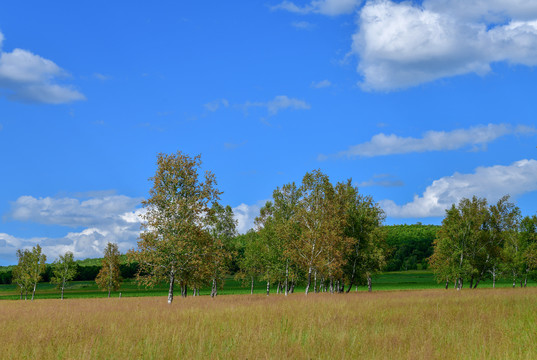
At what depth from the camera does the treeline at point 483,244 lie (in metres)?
56.6

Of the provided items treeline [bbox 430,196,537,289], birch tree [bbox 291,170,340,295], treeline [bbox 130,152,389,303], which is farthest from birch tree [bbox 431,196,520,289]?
birch tree [bbox 291,170,340,295]

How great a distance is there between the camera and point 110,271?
72688 mm

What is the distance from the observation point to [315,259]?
1523 inches

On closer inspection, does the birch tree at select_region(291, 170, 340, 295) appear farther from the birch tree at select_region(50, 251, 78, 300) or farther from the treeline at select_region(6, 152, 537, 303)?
the birch tree at select_region(50, 251, 78, 300)

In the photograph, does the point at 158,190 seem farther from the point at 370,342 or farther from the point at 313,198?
the point at 370,342

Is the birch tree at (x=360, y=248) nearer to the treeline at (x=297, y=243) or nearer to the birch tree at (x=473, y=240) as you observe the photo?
the treeline at (x=297, y=243)

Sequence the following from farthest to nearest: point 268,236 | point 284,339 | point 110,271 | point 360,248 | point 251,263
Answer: point 110,271 → point 251,263 → point 268,236 → point 360,248 → point 284,339

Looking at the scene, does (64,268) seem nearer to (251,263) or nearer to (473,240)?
(251,263)

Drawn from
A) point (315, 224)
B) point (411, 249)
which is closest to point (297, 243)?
point (315, 224)

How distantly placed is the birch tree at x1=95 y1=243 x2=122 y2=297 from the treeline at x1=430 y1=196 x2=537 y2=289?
2136 inches

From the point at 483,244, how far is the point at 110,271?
62.6 metres

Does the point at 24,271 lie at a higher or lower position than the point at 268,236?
lower

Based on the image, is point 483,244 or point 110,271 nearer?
point 483,244

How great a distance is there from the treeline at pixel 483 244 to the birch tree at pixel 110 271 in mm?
54249
